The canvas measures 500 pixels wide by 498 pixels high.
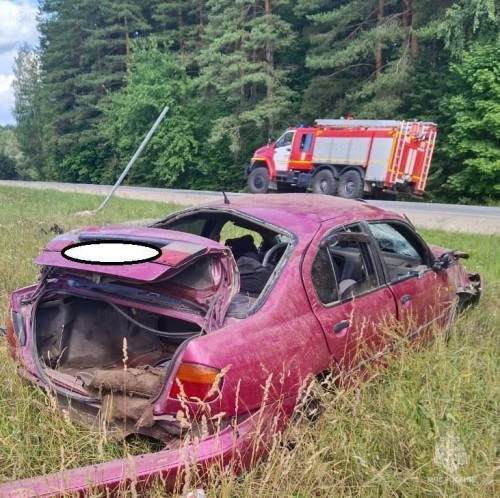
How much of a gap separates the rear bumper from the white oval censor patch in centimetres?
95

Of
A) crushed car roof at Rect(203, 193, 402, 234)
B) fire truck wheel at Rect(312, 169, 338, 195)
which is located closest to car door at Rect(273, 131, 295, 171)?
fire truck wheel at Rect(312, 169, 338, 195)

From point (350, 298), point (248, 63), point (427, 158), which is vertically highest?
point (248, 63)

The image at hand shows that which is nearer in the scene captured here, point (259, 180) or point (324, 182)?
point (324, 182)

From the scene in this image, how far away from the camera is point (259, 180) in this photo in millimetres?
23422

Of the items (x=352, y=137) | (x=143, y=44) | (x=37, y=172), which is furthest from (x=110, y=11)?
(x=352, y=137)

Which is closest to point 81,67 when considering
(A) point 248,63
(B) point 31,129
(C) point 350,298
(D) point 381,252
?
(B) point 31,129

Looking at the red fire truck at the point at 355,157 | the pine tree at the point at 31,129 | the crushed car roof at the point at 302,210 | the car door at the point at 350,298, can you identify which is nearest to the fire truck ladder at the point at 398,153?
the red fire truck at the point at 355,157

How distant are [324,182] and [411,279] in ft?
56.8

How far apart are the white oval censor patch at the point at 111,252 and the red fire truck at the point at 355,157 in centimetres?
1667

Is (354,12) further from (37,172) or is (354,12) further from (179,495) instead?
(37,172)

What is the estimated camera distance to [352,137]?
19797mm

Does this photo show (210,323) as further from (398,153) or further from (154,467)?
(398,153)

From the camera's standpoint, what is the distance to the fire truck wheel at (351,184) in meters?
19.9

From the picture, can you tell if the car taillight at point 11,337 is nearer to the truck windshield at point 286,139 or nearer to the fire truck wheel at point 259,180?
the truck windshield at point 286,139
